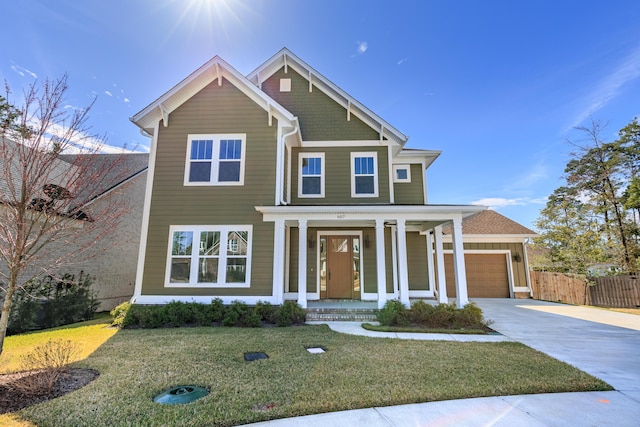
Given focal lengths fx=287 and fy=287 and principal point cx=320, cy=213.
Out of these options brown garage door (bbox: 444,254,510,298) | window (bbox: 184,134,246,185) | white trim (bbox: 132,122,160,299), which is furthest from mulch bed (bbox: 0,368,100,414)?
brown garage door (bbox: 444,254,510,298)

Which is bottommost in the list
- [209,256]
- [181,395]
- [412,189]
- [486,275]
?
[181,395]

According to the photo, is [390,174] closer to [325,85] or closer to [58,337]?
[325,85]

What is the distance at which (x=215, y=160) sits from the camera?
376 inches

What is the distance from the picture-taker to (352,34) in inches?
462

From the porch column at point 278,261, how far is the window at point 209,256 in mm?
819

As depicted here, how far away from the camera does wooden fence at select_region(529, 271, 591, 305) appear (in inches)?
512

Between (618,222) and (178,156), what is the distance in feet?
67.4

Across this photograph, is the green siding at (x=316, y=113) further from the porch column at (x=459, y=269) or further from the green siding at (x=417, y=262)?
the porch column at (x=459, y=269)

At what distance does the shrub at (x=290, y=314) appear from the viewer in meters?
7.81

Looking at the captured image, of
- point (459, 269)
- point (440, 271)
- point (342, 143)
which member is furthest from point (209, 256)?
point (459, 269)

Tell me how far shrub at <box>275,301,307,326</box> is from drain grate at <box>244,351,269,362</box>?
2.50 m

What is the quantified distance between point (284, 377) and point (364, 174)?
26.9 ft

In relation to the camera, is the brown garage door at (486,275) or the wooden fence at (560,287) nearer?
the wooden fence at (560,287)

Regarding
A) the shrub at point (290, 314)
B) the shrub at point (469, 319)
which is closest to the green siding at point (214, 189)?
the shrub at point (290, 314)
